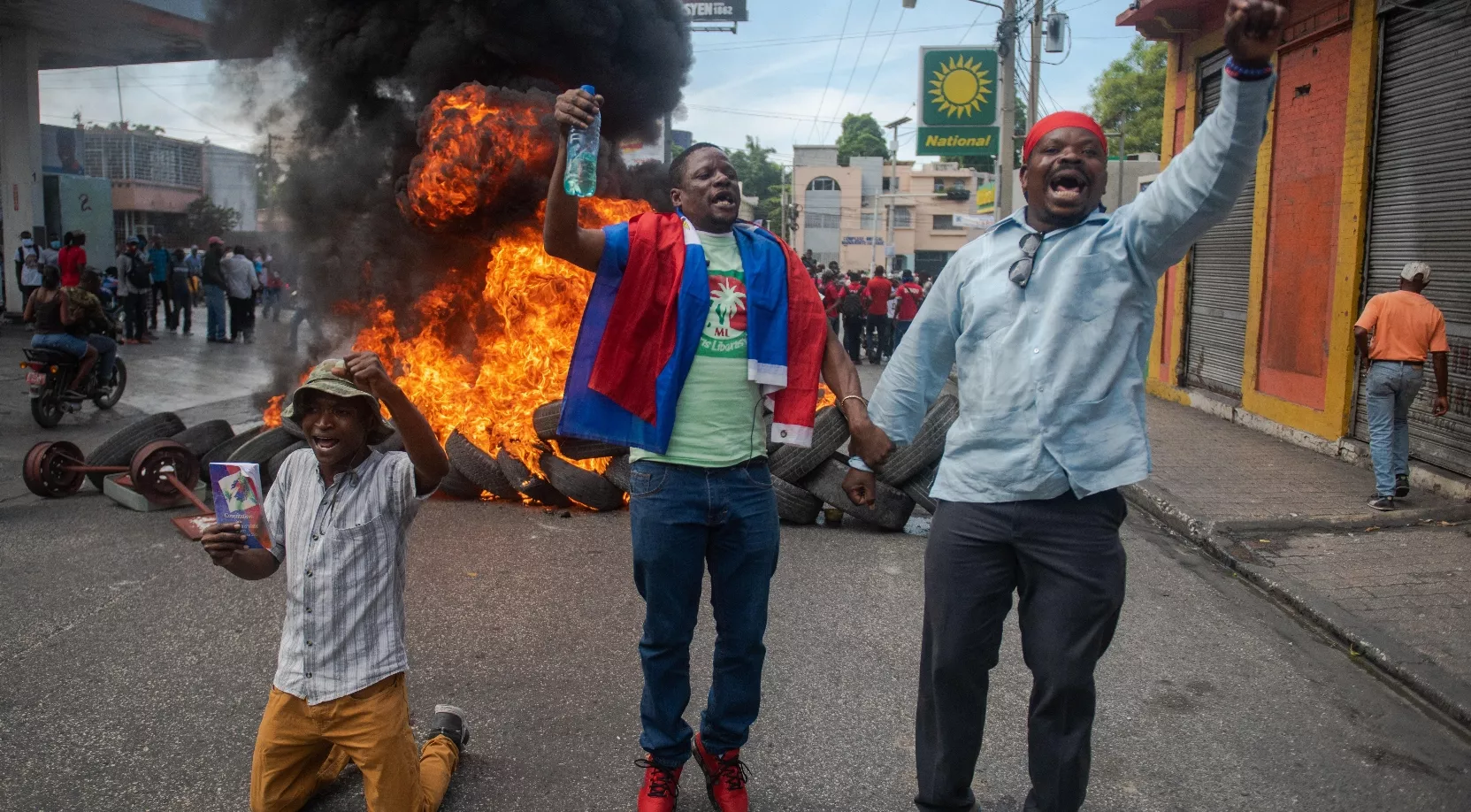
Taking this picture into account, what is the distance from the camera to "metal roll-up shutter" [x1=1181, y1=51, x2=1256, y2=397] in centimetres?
1255

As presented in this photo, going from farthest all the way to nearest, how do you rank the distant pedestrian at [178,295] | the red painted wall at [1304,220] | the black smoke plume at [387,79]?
the distant pedestrian at [178,295]
the black smoke plume at [387,79]
the red painted wall at [1304,220]

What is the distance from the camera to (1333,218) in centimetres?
1032

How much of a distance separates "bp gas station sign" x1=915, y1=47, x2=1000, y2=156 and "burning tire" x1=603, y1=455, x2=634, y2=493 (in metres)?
13.3

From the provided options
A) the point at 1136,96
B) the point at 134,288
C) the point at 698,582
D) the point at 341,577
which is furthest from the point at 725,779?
the point at 1136,96

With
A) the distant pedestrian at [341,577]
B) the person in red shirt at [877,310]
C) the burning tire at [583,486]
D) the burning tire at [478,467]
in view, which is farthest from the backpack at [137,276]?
the distant pedestrian at [341,577]

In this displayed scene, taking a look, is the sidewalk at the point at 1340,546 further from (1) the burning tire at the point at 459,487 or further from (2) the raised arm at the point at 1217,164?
(1) the burning tire at the point at 459,487

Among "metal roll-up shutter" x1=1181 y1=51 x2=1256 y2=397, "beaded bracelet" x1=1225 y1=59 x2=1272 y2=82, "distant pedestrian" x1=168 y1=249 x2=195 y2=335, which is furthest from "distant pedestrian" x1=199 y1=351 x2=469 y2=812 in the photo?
"distant pedestrian" x1=168 y1=249 x2=195 y2=335

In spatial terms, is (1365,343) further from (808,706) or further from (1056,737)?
(1056,737)

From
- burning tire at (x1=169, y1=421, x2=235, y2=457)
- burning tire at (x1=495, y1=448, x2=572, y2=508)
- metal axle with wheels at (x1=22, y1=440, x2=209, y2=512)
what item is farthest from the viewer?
burning tire at (x1=169, y1=421, x2=235, y2=457)

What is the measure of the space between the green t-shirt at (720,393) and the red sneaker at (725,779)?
0.93 metres

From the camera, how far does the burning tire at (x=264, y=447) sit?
746 cm

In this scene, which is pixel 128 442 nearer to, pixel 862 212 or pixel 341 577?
pixel 341 577

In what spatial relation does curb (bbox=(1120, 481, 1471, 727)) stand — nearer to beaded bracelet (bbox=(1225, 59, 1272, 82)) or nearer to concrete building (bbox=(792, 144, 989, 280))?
beaded bracelet (bbox=(1225, 59, 1272, 82))

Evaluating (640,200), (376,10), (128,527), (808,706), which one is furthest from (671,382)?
(376,10)
